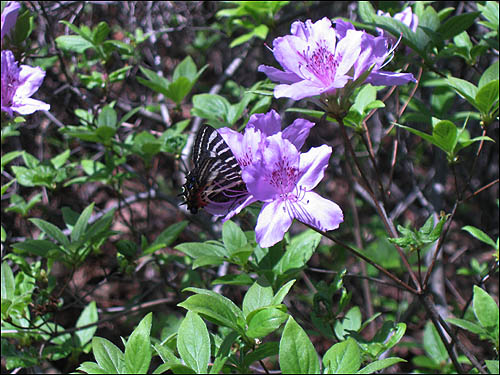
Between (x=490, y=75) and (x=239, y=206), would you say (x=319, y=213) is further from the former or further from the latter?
(x=490, y=75)

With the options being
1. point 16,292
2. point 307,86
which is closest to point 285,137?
point 307,86

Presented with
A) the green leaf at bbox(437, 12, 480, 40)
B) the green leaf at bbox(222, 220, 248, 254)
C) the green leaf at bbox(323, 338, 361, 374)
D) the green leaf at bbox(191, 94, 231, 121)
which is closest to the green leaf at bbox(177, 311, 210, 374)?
the green leaf at bbox(323, 338, 361, 374)

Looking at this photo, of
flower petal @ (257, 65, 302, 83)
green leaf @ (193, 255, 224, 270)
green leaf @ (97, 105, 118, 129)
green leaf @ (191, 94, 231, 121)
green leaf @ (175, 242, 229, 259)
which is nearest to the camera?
flower petal @ (257, 65, 302, 83)

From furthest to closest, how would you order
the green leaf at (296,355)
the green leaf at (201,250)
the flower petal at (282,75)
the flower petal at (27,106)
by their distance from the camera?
the flower petal at (27,106) → the green leaf at (201,250) → the flower petal at (282,75) → the green leaf at (296,355)

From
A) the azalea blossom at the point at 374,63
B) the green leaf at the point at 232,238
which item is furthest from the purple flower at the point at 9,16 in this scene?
the azalea blossom at the point at 374,63

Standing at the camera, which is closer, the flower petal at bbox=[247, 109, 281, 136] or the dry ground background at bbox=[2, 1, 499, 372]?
the flower petal at bbox=[247, 109, 281, 136]

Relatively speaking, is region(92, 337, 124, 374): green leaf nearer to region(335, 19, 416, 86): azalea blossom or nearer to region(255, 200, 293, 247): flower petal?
region(255, 200, 293, 247): flower petal

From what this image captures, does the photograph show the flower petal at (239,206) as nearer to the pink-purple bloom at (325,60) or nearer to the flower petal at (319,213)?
the flower petal at (319,213)
